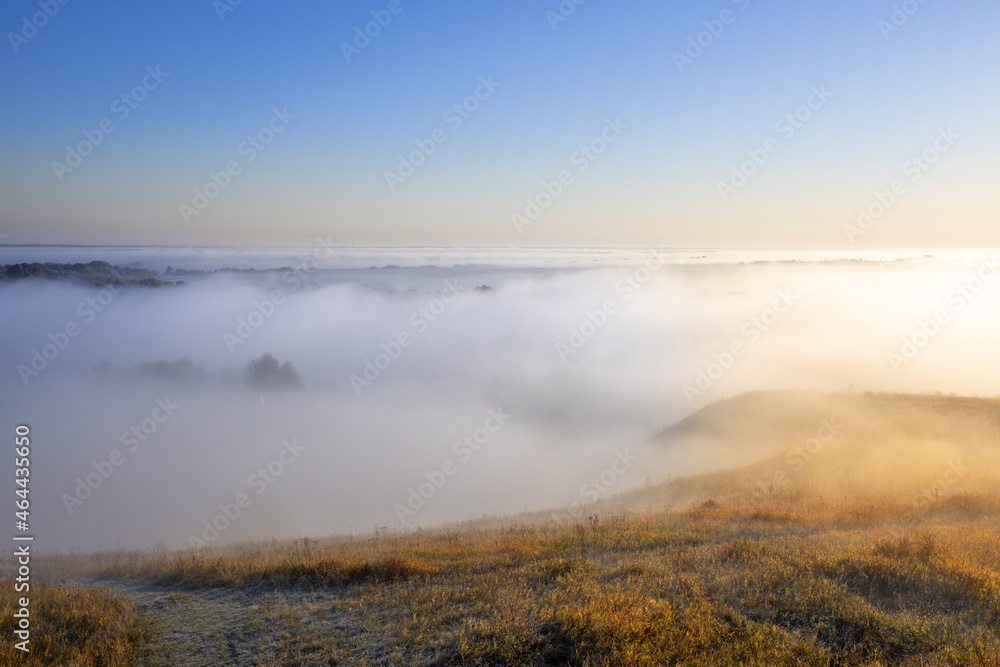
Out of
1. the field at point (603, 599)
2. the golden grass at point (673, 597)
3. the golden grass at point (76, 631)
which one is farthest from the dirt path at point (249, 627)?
the golden grass at point (76, 631)

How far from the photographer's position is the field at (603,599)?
21.9 ft

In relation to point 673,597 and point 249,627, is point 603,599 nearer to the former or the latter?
point 673,597

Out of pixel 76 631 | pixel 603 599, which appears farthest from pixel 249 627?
pixel 603 599

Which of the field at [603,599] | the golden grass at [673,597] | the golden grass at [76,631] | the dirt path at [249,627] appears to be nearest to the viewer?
the golden grass at [673,597]

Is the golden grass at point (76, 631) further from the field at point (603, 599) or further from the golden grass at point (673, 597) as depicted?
the golden grass at point (673, 597)

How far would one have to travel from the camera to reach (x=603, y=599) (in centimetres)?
782

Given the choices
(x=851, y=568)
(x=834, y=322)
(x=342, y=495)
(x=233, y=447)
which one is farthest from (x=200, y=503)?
(x=834, y=322)

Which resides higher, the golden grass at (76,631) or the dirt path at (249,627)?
the golden grass at (76,631)

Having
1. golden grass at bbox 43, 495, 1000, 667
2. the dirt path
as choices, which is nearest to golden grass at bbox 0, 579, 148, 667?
the dirt path

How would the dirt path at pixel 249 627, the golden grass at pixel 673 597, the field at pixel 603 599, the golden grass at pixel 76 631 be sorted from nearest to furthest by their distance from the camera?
the golden grass at pixel 673 597, the field at pixel 603 599, the golden grass at pixel 76 631, the dirt path at pixel 249 627

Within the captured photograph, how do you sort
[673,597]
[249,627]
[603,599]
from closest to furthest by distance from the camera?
[603,599]
[673,597]
[249,627]

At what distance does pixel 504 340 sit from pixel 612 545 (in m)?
183

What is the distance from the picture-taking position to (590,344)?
568 feet

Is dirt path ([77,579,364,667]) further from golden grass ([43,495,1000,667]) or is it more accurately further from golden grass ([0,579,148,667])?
golden grass ([0,579,148,667])
